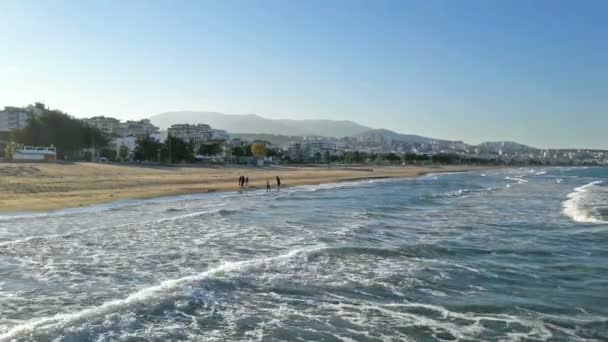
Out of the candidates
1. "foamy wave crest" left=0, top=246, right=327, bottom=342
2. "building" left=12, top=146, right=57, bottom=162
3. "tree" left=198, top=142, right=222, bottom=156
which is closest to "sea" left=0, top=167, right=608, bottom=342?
"foamy wave crest" left=0, top=246, right=327, bottom=342

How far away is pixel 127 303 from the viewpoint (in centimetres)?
891

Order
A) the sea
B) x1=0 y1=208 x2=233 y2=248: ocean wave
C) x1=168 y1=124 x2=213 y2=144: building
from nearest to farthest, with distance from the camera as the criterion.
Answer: the sea → x1=0 y1=208 x2=233 y2=248: ocean wave → x1=168 y1=124 x2=213 y2=144: building

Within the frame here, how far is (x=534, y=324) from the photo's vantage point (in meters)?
8.30

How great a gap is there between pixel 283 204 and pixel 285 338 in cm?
2165

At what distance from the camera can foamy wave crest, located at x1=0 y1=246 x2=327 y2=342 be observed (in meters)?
7.49

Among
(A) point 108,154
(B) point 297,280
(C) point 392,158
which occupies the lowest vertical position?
(B) point 297,280

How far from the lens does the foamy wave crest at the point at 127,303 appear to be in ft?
24.6

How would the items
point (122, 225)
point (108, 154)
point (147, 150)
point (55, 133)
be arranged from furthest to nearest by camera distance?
point (108, 154), point (147, 150), point (55, 133), point (122, 225)

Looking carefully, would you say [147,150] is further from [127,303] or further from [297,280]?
[127,303]

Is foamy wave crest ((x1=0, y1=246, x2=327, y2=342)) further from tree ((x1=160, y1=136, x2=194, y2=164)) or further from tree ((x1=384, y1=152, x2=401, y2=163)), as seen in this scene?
tree ((x1=384, y1=152, x2=401, y2=163))

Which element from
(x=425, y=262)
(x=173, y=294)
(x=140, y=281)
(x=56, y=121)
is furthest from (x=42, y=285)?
(x=56, y=121)

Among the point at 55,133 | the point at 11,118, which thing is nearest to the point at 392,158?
the point at 11,118

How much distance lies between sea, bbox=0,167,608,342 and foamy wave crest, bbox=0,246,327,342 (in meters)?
0.04

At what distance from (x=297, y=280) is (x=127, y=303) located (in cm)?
355
